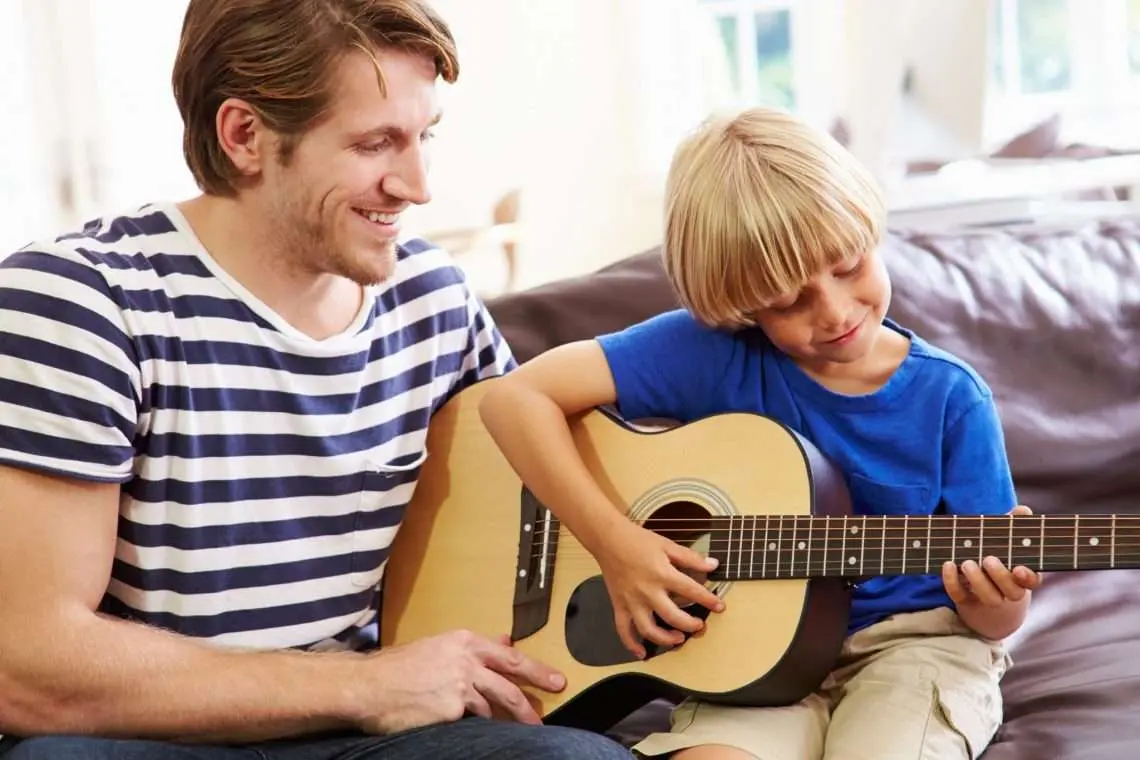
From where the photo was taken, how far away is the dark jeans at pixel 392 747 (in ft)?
4.63

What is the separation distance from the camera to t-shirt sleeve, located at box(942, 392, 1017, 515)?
1.60 m

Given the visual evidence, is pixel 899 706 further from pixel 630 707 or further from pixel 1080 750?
pixel 630 707

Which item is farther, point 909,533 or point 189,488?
point 189,488

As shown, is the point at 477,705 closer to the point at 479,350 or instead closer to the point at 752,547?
the point at 752,547

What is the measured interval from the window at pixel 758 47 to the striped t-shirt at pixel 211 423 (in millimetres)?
2335

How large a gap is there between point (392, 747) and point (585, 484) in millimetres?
374

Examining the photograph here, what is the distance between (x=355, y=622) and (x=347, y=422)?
25 centimetres

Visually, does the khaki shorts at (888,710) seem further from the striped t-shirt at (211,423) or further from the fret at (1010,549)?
the striped t-shirt at (211,423)

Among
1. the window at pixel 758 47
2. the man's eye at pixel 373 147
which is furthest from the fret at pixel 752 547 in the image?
the window at pixel 758 47

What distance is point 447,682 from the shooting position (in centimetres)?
159

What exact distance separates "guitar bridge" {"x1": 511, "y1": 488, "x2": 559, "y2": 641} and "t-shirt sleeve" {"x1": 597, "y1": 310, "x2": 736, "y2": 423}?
0.16 meters

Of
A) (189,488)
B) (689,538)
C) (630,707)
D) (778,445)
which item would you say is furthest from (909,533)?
(189,488)

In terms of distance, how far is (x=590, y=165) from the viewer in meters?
4.11

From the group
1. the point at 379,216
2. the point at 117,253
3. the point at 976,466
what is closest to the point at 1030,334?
the point at 976,466
